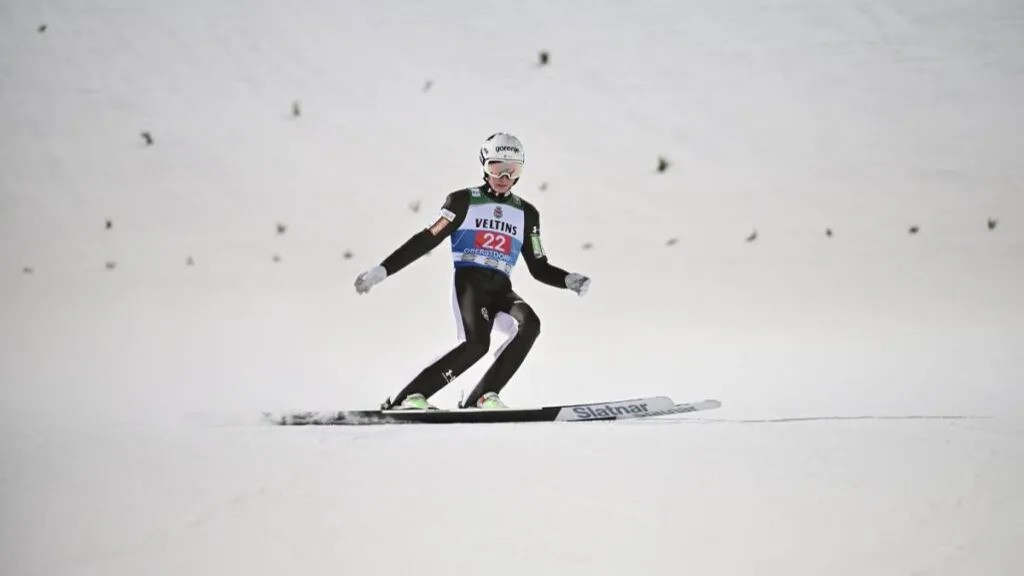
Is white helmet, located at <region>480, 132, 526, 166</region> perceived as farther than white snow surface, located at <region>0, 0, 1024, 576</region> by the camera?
Yes

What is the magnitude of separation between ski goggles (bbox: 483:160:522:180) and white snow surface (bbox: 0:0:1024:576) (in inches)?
60.1

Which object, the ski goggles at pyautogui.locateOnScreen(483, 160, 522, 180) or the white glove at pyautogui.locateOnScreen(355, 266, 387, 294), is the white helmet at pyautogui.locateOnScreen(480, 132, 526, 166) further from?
the white glove at pyautogui.locateOnScreen(355, 266, 387, 294)

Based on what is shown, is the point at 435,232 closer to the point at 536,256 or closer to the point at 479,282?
the point at 479,282

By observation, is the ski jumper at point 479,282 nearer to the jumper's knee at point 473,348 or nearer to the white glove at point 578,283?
the jumper's knee at point 473,348

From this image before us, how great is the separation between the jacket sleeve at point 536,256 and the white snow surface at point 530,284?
1154 millimetres

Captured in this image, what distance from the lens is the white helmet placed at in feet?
20.0

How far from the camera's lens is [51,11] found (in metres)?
15.4

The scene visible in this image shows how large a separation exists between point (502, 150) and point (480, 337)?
3.37ft

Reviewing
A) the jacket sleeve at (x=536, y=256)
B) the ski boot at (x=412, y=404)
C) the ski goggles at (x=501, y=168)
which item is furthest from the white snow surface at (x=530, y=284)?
the ski goggles at (x=501, y=168)

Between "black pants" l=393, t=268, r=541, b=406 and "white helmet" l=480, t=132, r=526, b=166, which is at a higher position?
"white helmet" l=480, t=132, r=526, b=166

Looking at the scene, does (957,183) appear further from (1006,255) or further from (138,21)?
(138,21)

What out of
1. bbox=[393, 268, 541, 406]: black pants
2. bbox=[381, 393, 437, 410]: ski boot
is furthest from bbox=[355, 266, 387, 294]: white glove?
bbox=[381, 393, 437, 410]: ski boot

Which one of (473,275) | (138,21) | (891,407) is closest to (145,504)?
(473,275)

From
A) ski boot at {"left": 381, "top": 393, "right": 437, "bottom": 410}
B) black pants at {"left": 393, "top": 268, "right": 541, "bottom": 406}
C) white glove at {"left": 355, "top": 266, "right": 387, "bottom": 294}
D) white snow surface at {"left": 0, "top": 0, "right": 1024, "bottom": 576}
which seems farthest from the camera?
black pants at {"left": 393, "top": 268, "right": 541, "bottom": 406}
